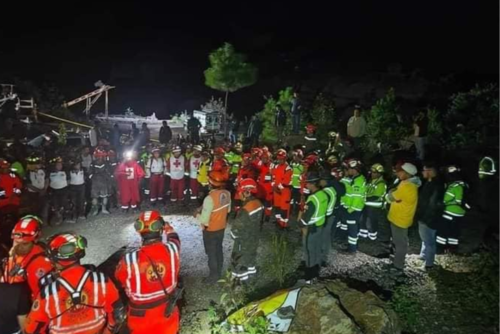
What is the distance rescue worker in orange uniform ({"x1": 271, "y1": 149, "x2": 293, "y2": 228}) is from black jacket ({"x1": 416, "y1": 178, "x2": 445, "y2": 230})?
3415 millimetres

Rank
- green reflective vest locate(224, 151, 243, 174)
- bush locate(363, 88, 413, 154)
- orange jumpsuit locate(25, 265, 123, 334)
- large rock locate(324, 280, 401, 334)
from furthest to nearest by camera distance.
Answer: bush locate(363, 88, 413, 154), green reflective vest locate(224, 151, 243, 174), large rock locate(324, 280, 401, 334), orange jumpsuit locate(25, 265, 123, 334)

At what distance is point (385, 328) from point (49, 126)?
2067cm

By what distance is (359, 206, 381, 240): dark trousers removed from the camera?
952cm

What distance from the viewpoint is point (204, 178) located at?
12164mm

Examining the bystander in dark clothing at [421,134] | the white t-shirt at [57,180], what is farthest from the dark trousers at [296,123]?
the white t-shirt at [57,180]

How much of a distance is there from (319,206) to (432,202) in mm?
2110

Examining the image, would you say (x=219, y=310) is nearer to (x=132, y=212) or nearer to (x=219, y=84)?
(x=132, y=212)


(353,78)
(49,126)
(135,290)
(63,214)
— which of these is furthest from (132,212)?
(353,78)

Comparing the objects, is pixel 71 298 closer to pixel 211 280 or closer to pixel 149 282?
pixel 149 282

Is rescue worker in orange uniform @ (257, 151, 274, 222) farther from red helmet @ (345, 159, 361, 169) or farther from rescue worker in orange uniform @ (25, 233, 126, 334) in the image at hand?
rescue worker in orange uniform @ (25, 233, 126, 334)

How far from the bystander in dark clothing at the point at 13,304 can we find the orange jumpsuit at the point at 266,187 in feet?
24.3

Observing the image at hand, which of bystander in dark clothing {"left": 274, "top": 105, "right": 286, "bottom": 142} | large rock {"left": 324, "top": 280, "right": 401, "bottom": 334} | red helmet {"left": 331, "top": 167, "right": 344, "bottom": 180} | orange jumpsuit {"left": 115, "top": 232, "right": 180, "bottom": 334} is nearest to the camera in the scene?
orange jumpsuit {"left": 115, "top": 232, "right": 180, "bottom": 334}

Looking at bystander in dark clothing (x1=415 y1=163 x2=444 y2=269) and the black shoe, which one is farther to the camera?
bystander in dark clothing (x1=415 y1=163 x2=444 y2=269)

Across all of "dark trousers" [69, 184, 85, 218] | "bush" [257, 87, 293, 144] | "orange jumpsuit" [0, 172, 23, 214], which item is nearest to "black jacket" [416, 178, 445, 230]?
"dark trousers" [69, 184, 85, 218]
